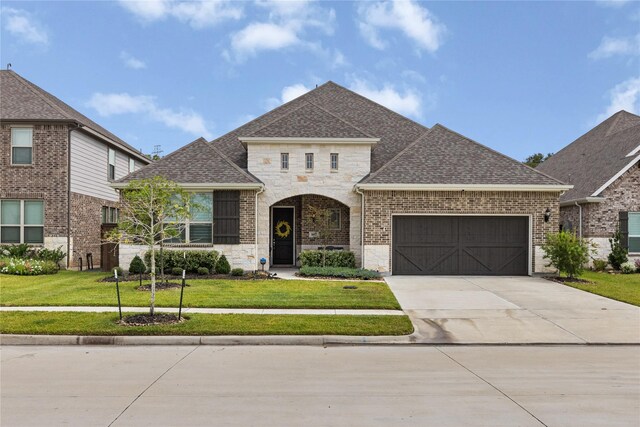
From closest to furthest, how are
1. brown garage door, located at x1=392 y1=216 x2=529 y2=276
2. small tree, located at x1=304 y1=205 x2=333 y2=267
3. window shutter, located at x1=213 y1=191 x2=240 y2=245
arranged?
window shutter, located at x1=213 y1=191 x2=240 y2=245
brown garage door, located at x1=392 y1=216 x2=529 y2=276
small tree, located at x1=304 y1=205 x2=333 y2=267

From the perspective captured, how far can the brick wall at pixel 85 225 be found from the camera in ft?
62.2

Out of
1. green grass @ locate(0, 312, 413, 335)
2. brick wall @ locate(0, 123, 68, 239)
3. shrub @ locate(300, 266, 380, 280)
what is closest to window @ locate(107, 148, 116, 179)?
brick wall @ locate(0, 123, 68, 239)

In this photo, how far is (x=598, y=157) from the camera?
Answer: 22.2 meters

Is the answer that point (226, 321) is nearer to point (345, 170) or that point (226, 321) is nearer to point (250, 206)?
point (250, 206)

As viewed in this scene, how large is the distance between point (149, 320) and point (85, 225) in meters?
13.2

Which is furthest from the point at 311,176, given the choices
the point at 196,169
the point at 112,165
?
the point at 112,165

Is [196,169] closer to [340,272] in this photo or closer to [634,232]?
[340,272]

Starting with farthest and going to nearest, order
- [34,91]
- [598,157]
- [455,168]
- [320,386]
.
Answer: [598,157]
[34,91]
[455,168]
[320,386]

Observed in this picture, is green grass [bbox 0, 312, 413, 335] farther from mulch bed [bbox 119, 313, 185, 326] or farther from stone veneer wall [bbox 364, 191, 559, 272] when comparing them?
stone veneer wall [bbox 364, 191, 559, 272]

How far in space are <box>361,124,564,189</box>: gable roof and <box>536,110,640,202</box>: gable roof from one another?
4.19 meters

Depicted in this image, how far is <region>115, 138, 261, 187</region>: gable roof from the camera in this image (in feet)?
54.0

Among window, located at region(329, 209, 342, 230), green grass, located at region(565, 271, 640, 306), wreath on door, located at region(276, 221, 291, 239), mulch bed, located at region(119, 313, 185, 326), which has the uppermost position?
window, located at region(329, 209, 342, 230)

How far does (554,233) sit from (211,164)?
1300cm

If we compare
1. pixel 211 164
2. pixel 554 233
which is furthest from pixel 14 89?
pixel 554 233
